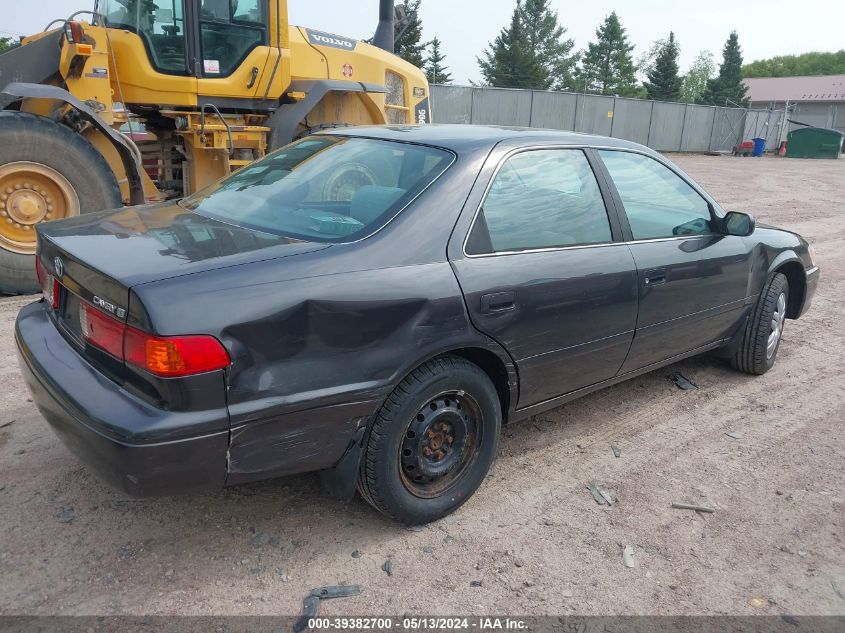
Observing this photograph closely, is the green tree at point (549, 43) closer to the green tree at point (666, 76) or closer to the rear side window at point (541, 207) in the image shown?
the green tree at point (666, 76)

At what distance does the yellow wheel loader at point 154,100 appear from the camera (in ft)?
19.1

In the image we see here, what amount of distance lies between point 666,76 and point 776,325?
56888 mm

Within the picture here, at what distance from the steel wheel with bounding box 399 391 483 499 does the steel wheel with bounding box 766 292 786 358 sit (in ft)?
8.72

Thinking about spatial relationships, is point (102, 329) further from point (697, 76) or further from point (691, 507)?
point (697, 76)

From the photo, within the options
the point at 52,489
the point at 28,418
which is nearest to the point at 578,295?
the point at 52,489

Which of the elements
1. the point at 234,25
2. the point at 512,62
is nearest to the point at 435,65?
the point at 512,62

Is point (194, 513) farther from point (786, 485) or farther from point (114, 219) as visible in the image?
point (786, 485)

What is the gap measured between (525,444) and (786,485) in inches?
50.1

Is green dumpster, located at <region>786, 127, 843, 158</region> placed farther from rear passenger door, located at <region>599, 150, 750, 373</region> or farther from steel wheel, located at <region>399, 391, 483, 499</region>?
steel wheel, located at <region>399, 391, 483, 499</region>

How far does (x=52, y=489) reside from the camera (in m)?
2.99

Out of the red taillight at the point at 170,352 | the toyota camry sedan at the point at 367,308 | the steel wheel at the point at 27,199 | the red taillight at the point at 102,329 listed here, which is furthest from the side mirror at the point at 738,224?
the steel wheel at the point at 27,199

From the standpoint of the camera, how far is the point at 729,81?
61312 mm

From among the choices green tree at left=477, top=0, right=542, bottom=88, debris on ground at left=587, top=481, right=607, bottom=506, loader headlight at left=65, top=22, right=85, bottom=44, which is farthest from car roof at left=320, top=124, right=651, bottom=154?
green tree at left=477, top=0, right=542, bottom=88

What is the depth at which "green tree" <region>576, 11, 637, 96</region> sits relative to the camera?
65.0 meters
